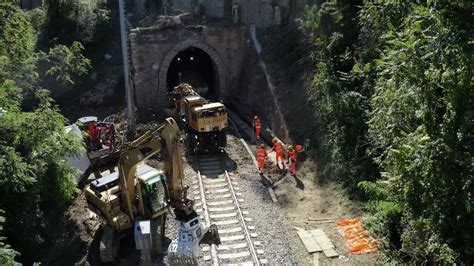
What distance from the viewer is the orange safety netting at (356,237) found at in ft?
37.8

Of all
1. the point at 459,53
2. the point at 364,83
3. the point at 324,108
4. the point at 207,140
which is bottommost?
the point at 207,140

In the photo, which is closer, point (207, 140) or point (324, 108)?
point (324, 108)

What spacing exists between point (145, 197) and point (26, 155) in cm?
Answer: 309

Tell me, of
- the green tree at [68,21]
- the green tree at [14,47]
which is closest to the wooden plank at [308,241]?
the green tree at [14,47]

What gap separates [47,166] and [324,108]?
9.08 m

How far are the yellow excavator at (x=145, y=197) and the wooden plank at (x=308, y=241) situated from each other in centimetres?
272

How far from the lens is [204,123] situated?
57.9ft

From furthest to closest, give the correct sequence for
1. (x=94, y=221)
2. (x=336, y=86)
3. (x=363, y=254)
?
(x=336, y=86), (x=94, y=221), (x=363, y=254)

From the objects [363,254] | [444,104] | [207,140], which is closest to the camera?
[444,104]

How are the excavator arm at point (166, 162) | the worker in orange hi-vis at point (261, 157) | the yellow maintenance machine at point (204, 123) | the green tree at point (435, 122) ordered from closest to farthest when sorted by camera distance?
the green tree at point (435, 122)
the excavator arm at point (166, 162)
the worker in orange hi-vis at point (261, 157)
the yellow maintenance machine at point (204, 123)

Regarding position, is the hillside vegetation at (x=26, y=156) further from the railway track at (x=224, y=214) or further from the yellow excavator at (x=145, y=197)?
the railway track at (x=224, y=214)

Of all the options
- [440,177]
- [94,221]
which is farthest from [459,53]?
[94,221]

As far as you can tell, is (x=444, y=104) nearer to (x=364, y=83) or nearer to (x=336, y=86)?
(x=364, y=83)

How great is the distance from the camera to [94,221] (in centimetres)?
1377
